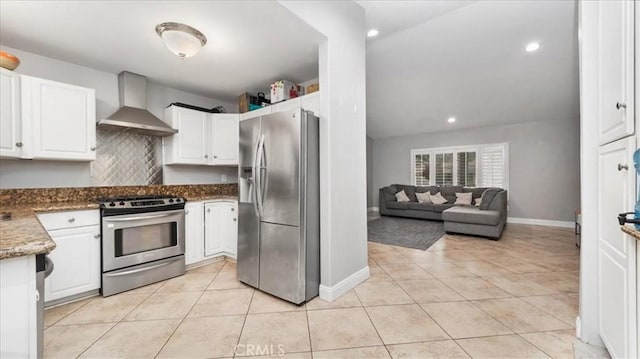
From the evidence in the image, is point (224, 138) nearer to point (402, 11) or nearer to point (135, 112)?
point (135, 112)

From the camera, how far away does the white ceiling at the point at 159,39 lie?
6.57ft

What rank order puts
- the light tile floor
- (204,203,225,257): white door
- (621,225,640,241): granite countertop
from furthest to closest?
(204,203,225,257): white door
the light tile floor
(621,225,640,241): granite countertop

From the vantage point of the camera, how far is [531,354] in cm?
157

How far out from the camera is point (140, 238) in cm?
266

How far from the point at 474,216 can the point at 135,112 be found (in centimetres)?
544

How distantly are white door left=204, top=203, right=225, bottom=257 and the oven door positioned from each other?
32 centimetres

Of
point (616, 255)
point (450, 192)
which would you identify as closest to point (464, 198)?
point (450, 192)

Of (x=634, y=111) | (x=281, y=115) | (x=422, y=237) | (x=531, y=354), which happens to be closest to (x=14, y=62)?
(x=281, y=115)

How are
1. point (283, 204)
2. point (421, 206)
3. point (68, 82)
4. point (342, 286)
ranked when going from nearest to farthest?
1. point (283, 204)
2. point (342, 286)
3. point (68, 82)
4. point (421, 206)

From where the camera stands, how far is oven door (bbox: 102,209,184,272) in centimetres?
245

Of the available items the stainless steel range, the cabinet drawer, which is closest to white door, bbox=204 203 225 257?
the stainless steel range

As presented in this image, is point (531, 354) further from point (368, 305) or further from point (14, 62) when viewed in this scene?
point (14, 62)

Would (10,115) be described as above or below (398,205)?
above

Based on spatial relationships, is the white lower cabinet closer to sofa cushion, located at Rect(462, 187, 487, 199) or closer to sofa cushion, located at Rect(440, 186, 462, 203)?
sofa cushion, located at Rect(440, 186, 462, 203)
